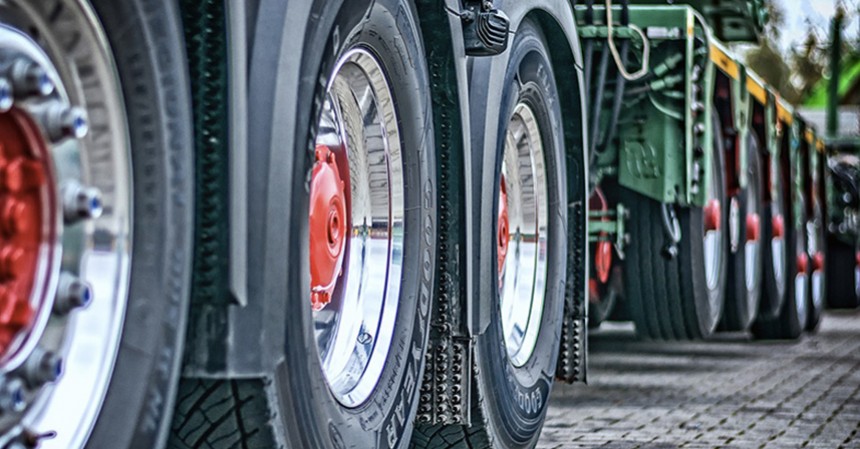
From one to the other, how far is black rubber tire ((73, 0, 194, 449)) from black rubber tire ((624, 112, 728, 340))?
234 inches

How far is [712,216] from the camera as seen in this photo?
8.92m

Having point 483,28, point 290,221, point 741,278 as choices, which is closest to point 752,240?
point 741,278

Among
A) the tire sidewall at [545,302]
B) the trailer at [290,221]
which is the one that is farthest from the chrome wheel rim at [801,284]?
the tire sidewall at [545,302]

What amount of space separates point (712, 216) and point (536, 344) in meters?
4.31

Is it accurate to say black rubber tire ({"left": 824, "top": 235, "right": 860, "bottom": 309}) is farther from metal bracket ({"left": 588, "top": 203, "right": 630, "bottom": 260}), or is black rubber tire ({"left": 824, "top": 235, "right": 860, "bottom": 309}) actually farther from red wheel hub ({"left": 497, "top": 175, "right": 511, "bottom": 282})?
red wheel hub ({"left": 497, "top": 175, "right": 511, "bottom": 282})

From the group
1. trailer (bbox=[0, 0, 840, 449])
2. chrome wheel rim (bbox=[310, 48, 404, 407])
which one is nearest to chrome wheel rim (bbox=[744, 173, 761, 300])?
trailer (bbox=[0, 0, 840, 449])

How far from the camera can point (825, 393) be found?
26.0ft

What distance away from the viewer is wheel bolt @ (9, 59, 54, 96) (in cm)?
214

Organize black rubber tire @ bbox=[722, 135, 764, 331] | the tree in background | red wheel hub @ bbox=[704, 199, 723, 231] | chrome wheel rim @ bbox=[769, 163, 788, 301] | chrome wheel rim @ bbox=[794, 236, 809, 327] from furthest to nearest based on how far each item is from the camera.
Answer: the tree in background, chrome wheel rim @ bbox=[794, 236, 809, 327], chrome wheel rim @ bbox=[769, 163, 788, 301], black rubber tire @ bbox=[722, 135, 764, 331], red wheel hub @ bbox=[704, 199, 723, 231]

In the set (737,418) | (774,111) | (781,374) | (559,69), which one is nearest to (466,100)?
(559,69)

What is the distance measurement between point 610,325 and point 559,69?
9328 millimetres

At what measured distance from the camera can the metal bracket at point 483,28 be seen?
394 cm

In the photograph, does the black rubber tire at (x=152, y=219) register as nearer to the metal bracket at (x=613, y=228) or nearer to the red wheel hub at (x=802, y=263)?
the metal bracket at (x=613, y=228)

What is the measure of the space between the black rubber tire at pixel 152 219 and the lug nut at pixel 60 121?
156 millimetres
